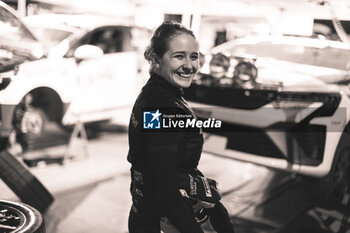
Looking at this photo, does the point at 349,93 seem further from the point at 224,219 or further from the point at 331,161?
the point at 224,219

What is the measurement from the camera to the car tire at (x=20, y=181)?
9.93ft

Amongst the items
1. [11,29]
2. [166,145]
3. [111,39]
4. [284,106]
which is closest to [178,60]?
[166,145]

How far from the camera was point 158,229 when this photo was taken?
1.76m

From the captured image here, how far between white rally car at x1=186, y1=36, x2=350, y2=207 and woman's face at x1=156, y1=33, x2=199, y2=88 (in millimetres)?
1595

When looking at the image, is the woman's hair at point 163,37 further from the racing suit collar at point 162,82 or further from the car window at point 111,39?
the car window at point 111,39

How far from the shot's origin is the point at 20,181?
3062 mm

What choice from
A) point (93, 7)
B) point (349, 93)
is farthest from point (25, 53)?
point (349, 93)

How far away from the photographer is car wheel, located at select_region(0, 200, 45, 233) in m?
1.95

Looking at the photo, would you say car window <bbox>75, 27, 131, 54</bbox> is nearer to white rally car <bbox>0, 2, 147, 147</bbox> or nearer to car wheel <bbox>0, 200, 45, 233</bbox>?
white rally car <bbox>0, 2, 147, 147</bbox>

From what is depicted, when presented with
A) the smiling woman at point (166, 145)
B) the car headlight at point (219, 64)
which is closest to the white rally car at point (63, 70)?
the car headlight at point (219, 64)

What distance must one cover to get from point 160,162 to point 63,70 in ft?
10.8

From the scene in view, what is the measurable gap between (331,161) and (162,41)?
2.57 m

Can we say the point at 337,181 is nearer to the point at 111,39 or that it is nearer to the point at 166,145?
the point at 166,145

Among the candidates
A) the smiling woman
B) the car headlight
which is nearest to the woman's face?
the smiling woman
